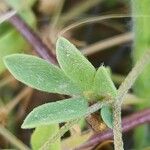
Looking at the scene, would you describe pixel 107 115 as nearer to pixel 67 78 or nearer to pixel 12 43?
pixel 67 78

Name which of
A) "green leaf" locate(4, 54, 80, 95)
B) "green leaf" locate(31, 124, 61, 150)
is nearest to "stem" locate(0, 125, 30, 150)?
"green leaf" locate(31, 124, 61, 150)

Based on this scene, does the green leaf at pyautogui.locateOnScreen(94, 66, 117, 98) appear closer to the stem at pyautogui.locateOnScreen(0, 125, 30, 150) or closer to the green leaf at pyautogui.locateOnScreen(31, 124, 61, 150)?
the green leaf at pyautogui.locateOnScreen(31, 124, 61, 150)

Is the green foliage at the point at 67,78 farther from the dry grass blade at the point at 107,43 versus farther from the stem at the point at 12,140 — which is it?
the dry grass blade at the point at 107,43

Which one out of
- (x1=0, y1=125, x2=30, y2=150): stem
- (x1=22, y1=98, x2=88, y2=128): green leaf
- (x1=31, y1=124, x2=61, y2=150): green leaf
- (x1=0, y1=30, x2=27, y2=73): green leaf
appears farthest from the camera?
(x1=0, y1=30, x2=27, y2=73): green leaf

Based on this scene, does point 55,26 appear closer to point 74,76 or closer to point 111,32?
point 111,32

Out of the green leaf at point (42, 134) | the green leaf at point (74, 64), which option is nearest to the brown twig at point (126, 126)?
the green leaf at point (42, 134)

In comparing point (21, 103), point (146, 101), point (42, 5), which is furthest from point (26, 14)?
point (146, 101)

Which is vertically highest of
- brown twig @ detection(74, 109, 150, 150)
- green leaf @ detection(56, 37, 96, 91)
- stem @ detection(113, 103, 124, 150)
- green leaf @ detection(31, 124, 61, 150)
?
green leaf @ detection(56, 37, 96, 91)

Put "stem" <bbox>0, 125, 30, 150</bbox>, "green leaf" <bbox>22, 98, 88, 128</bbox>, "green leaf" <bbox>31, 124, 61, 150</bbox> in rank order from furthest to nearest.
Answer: "stem" <bbox>0, 125, 30, 150</bbox> → "green leaf" <bbox>31, 124, 61, 150</bbox> → "green leaf" <bbox>22, 98, 88, 128</bbox>
